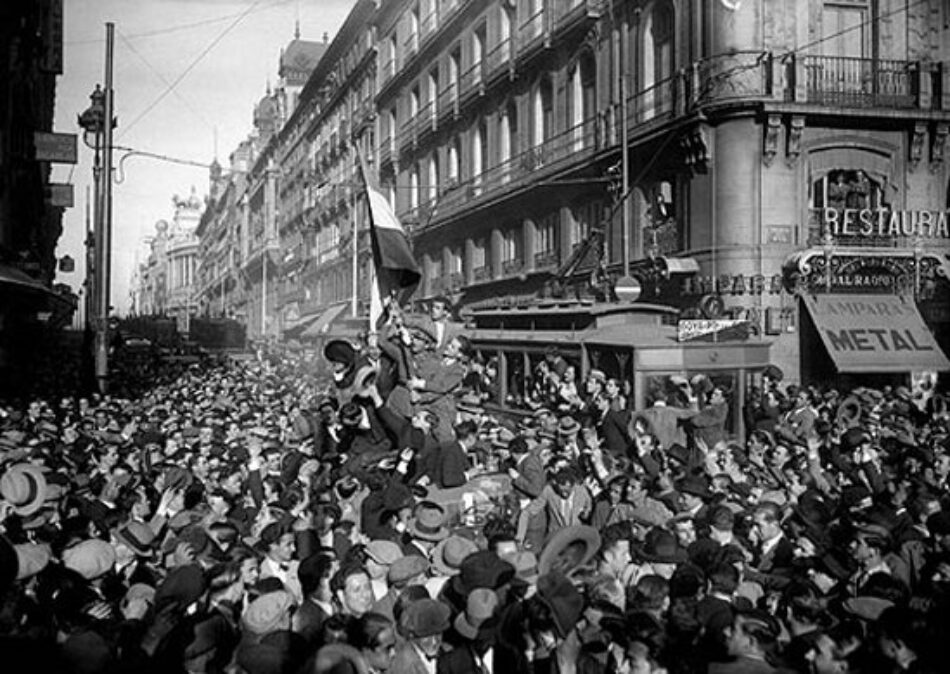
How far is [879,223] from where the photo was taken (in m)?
20.4

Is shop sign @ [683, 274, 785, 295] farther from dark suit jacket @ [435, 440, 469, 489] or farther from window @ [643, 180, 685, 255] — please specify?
dark suit jacket @ [435, 440, 469, 489]

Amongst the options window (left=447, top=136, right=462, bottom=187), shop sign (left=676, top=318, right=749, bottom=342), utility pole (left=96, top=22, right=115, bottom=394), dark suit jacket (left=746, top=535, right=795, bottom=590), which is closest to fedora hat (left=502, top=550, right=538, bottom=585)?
dark suit jacket (left=746, top=535, right=795, bottom=590)

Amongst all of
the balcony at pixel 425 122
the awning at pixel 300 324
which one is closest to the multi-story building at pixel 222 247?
the awning at pixel 300 324

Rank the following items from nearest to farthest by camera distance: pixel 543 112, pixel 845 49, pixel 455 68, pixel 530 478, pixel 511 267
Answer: pixel 530 478
pixel 845 49
pixel 543 112
pixel 511 267
pixel 455 68

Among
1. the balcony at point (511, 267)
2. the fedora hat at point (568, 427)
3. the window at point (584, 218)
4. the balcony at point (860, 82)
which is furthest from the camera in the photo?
the balcony at point (511, 267)

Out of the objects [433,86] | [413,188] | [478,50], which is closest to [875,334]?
[478,50]

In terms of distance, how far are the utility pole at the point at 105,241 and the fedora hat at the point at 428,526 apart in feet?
45.6

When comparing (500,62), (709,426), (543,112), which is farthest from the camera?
(500,62)

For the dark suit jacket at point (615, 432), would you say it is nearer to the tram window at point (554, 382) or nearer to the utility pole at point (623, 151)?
the tram window at point (554, 382)

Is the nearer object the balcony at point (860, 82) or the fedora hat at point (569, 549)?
the fedora hat at point (569, 549)

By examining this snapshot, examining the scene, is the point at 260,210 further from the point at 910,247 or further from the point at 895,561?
the point at 895,561

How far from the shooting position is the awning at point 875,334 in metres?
19.0

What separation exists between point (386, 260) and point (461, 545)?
260 inches

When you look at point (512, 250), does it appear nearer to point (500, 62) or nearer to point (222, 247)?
point (500, 62)
